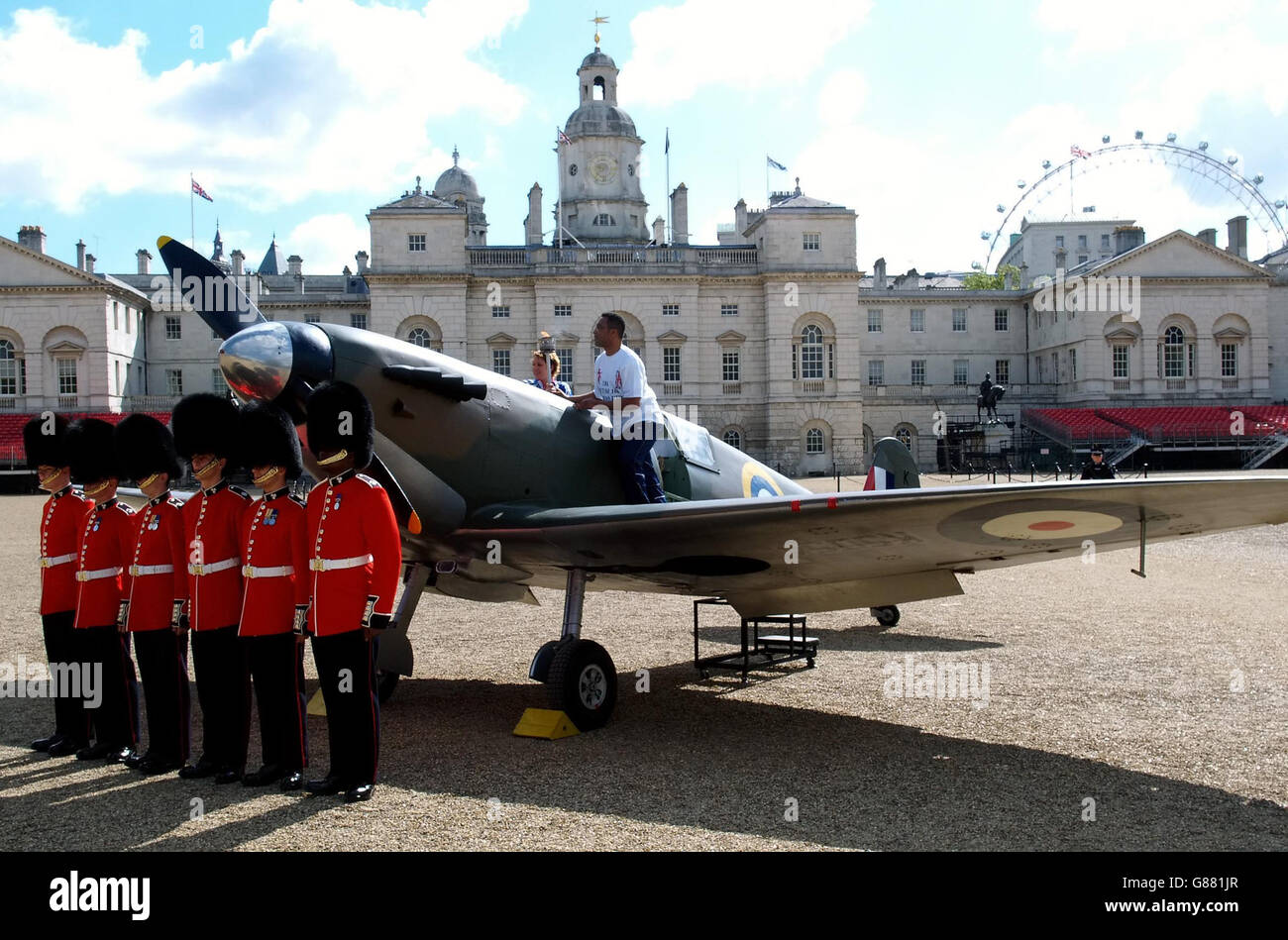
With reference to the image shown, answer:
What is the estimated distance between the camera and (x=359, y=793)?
6.30 m

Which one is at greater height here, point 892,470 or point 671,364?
point 671,364

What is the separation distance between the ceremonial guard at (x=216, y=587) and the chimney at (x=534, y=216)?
78.8 metres

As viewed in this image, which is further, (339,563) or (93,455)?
(93,455)

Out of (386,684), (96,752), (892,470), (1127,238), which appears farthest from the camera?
(1127,238)

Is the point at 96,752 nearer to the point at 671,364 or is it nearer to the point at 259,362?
the point at 259,362

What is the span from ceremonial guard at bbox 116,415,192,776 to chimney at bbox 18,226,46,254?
2964 inches

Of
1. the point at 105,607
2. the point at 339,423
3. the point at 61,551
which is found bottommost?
the point at 105,607

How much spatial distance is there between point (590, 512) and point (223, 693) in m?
2.75

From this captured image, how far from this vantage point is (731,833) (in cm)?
569

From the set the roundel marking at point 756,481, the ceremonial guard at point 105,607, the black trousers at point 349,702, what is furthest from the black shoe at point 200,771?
the roundel marking at point 756,481

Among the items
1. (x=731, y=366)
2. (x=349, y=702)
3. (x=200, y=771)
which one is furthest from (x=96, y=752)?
(x=731, y=366)

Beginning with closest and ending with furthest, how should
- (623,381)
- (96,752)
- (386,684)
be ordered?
1. (96,752)
2. (623,381)
3. (386,684)
